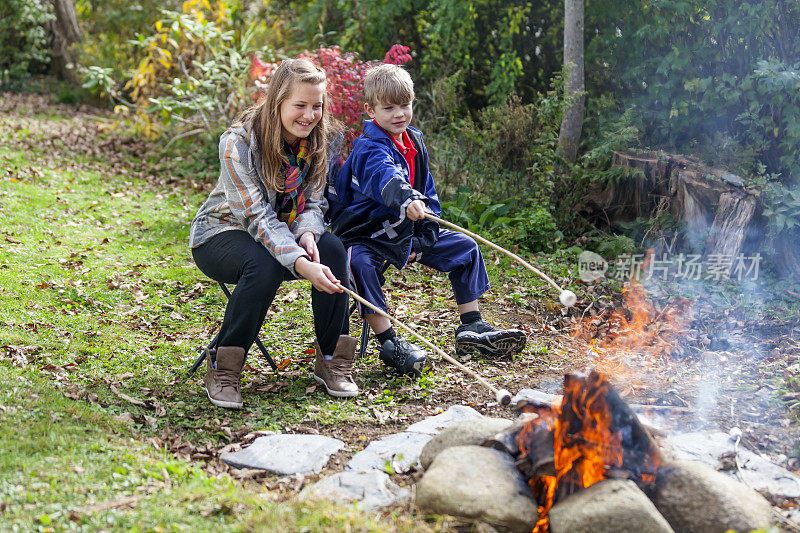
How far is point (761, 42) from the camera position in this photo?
5785mm

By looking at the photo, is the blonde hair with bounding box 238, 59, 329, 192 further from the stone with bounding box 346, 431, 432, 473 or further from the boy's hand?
the stone with bounding box 346, 431, 432, 473

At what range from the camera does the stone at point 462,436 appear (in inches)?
110

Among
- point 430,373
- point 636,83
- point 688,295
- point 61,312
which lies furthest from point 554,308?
point 61,312

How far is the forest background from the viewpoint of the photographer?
18.7 ft

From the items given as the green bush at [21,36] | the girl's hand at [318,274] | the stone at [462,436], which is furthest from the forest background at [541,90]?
the green bush at [21,36]

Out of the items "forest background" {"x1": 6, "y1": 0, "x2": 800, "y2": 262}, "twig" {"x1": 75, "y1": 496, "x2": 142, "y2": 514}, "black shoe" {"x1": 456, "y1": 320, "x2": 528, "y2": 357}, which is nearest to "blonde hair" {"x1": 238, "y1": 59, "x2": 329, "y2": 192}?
"black shoe" {"x1": 456, "y1": 320, "x2": 528, "y2": 357}

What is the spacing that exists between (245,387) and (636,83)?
16.1 ft

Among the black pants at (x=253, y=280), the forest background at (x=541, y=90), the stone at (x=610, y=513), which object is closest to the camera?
the stone at (x=610, y=513)

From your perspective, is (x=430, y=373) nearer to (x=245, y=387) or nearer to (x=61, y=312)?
(x=245, y=387)

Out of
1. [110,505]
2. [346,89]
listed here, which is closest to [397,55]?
[346,89]

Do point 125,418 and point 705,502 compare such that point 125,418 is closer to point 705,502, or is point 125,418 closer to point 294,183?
point 294,183

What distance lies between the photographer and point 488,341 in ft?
13.5

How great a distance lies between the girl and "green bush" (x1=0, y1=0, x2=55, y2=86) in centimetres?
1113

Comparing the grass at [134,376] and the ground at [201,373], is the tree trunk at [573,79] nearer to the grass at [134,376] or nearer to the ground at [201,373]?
the ground at [201,373]
